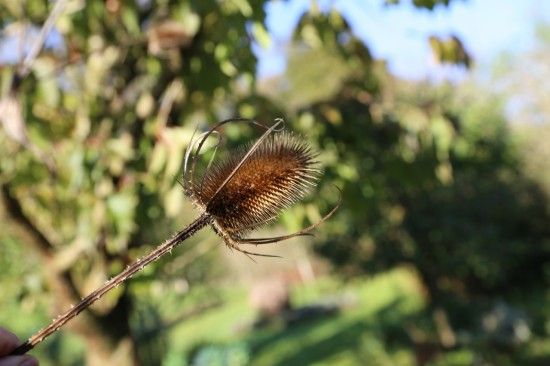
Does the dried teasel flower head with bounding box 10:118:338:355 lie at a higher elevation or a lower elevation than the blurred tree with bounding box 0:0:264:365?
lower

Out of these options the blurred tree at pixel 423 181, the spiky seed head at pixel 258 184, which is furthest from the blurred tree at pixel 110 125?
the spiky seed head at pixel 258 184

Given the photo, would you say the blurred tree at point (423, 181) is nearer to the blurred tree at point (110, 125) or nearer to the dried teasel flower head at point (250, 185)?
the blurred tree at point (110, 125)

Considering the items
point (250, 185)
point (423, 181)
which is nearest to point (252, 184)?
point (250, 185)

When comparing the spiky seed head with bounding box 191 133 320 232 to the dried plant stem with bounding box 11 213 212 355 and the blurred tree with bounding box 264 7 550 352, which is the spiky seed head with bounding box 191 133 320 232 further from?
the blurred tree with bounding box 264 7 550 352

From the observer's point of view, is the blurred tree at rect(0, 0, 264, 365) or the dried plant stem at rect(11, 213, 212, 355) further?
the blurred tree at rect(0, 0, 264, 365)

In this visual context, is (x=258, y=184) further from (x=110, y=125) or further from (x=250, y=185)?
(x=110, y=125)

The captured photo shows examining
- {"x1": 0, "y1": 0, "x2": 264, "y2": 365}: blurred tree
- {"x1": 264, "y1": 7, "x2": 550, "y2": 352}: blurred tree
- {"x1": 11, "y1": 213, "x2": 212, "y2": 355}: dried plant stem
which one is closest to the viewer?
{"x1": 11, "y1": 213, "x2": 212, "y2": 355}: dried plant stem

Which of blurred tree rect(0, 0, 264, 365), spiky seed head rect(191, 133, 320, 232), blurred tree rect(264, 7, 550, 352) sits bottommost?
blurred tree rect(264, 7, 550, 352)

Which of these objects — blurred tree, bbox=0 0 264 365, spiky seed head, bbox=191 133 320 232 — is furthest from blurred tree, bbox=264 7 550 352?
spiky seed head, bbox=191 133 320 232
